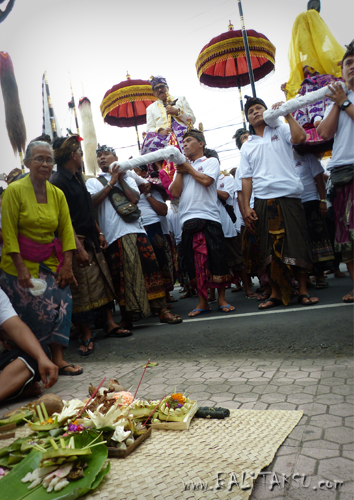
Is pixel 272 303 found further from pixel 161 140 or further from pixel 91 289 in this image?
pixel 161 140

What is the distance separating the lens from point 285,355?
Result: 9.11 ft

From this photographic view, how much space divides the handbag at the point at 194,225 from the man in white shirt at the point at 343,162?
131cm

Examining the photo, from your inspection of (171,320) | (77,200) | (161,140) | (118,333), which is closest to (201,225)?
(171,320)

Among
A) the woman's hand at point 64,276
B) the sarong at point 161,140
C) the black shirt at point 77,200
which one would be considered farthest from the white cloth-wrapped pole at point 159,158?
the woman's hand at point 64,276

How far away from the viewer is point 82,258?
359 cm

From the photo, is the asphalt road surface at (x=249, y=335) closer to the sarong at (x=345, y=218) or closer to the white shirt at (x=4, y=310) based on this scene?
the sarong at (x=345, y=218)

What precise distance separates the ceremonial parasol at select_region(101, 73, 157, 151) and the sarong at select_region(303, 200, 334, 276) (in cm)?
413

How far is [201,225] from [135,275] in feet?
2.76

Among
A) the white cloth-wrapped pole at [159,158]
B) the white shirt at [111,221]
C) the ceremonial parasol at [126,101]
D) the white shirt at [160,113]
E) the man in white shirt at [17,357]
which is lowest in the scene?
the man in white shirt at [17,357]

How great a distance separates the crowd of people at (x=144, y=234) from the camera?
2957 mm

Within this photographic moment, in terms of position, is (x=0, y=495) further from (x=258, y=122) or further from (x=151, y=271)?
(x=258, y=122)

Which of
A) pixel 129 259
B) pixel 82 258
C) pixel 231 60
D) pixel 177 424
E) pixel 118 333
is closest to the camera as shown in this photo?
pixel 177 424

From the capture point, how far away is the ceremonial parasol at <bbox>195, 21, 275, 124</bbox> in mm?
6406

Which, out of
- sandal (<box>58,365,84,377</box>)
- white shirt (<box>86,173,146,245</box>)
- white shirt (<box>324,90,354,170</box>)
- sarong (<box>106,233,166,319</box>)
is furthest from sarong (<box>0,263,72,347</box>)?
white shirt (<box>324,90,354,170</box>)
